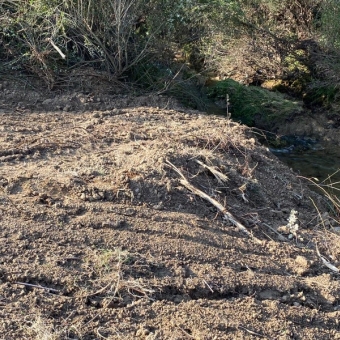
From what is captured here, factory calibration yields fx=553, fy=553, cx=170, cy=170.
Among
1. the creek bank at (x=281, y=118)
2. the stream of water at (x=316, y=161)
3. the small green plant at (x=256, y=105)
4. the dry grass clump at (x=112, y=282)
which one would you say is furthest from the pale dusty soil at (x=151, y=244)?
the small green plant at (x=256, y=105)

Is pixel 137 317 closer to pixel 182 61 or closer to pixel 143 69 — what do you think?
pixel 143 69

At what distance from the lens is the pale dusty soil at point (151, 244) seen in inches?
135

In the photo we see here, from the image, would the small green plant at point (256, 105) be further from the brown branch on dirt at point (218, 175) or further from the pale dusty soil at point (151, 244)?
the brown branch on dirt at point (218, 175)

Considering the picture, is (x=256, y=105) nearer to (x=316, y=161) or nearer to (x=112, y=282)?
(x=316, y=161)

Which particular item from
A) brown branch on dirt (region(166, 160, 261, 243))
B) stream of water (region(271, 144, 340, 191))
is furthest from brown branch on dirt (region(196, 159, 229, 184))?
stream of water (region(271, 144, 340, 191))

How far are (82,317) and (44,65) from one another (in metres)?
4.84

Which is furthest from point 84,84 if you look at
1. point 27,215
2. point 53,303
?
point 53,303

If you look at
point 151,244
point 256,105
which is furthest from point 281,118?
point 151,244

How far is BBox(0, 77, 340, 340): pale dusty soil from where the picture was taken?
3434 mm

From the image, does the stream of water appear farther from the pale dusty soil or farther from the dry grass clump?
the dry grass clump

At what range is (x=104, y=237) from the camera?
3.98m

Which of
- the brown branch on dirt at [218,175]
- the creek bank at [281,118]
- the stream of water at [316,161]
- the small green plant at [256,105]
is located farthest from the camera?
the small green plant at [256,105]

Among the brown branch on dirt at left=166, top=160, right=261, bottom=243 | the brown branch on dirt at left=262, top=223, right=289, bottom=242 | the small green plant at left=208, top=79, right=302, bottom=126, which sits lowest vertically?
the small green plant at left=208, top=79, right=302, bottom=126

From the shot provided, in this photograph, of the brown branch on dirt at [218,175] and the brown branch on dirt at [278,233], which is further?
the brown branch on dirt at [218,175]
